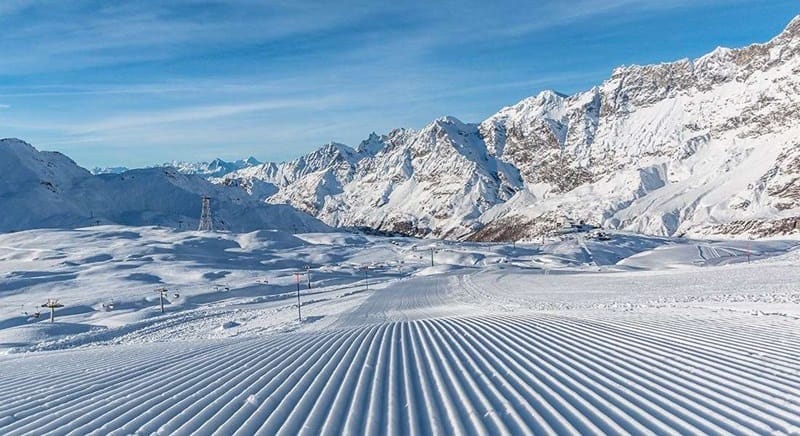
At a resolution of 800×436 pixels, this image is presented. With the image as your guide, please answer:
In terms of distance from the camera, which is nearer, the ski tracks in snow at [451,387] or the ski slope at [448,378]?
the ski tracks in snow at [451,387]

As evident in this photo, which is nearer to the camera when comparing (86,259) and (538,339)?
(538,339)

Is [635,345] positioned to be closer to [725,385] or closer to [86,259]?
[725,385]

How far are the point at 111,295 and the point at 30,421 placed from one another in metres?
50.7

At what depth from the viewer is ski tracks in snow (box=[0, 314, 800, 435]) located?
839 cm

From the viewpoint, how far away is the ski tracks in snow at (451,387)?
27.5 feet

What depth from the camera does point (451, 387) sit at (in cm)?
1062

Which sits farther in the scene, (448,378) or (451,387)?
(448,378)

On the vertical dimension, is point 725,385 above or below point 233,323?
above

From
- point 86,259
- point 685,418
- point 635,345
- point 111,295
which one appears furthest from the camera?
point 86,259

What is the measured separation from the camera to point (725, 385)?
9.83 meters

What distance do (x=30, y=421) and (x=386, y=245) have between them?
409 ft

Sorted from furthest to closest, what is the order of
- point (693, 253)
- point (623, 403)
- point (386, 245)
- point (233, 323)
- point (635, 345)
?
point (386, 245) < point (693, 253) < point (233, 323) < point (635, 345) < point (623, 403)

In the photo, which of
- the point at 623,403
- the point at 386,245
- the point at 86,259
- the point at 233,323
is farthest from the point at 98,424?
the point at 386,245

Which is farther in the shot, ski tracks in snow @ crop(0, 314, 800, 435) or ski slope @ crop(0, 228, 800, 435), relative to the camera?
ski slope @ crop(0, 228, 800, 435)
